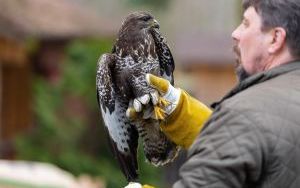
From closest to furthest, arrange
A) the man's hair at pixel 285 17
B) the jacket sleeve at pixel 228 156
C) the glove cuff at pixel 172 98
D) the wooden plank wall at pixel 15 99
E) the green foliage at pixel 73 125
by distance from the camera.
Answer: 1. the jacket sleeve at pixel 228 156
2. the man's hair at pixel 285 17
3. the glove cuff at pixel 172 98
4. the green foliage at pixel 73 125
5. the wooden plank wall at pixel 15 99

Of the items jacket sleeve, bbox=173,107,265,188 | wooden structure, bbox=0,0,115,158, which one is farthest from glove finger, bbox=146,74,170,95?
wooden structure, bbox=0,0,115,158

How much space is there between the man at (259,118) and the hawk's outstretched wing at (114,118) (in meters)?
0.93

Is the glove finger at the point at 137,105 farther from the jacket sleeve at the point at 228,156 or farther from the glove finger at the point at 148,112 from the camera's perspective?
the jacket sleeve at the point at 228,156

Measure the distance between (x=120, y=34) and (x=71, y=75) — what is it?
29.5ft

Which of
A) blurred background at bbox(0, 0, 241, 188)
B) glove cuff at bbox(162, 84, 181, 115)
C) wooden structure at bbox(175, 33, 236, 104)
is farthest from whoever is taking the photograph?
wooden structure at bbox(175, 33, 236, 104)

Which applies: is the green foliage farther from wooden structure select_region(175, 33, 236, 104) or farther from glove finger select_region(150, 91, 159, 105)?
wooden structure select_region(175, 33, 236, 104)

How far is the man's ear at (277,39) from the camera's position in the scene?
3.42m

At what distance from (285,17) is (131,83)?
1.10 m

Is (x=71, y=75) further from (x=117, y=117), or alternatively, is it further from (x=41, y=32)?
(x=117, y=117)

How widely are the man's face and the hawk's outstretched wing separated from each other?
977 millimetres

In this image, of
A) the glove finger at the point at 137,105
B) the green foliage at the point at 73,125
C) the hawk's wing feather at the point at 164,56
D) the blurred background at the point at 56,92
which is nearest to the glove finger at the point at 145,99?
the glove finger at the point at 137,105

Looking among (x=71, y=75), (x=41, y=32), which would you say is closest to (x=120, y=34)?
(x=71, y=75)

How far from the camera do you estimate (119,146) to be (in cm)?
446

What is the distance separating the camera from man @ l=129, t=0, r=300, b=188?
319cm
